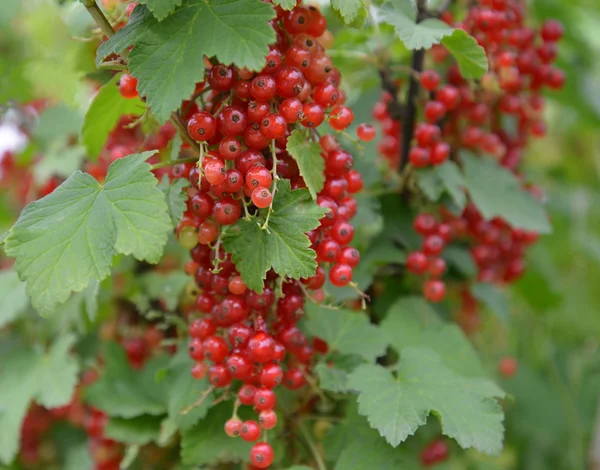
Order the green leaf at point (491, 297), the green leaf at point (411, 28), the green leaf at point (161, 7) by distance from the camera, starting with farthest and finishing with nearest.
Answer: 1. the green leaf at point (491, 297)
2. the green leaf at point (411, 28)
3. the green leaf at point (161, 7)

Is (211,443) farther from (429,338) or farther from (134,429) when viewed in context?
(429,338)

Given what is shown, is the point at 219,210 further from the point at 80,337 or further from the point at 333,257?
the point at 80,337

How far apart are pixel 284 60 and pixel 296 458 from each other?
57 cm

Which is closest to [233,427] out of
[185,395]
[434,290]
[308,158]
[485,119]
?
[185,395]

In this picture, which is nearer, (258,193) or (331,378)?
(258,193)

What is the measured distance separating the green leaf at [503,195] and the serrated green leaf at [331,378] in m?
0.43

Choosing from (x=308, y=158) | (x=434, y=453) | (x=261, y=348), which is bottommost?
(x=434, y=453)

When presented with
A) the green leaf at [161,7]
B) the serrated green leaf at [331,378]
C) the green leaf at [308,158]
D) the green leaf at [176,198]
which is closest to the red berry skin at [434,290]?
the serrated green leaf at [331,378]

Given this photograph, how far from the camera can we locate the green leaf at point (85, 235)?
2.04ft

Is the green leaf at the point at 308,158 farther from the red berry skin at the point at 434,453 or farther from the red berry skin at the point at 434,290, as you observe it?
the red berry skin at the point at 434,453

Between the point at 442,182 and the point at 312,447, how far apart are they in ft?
1.52

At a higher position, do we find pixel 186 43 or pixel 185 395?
pixel 186 43

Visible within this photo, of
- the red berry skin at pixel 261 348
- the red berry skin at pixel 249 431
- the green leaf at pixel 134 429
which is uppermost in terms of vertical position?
the red berry skin at pixel 261 348

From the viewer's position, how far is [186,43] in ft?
2.11
